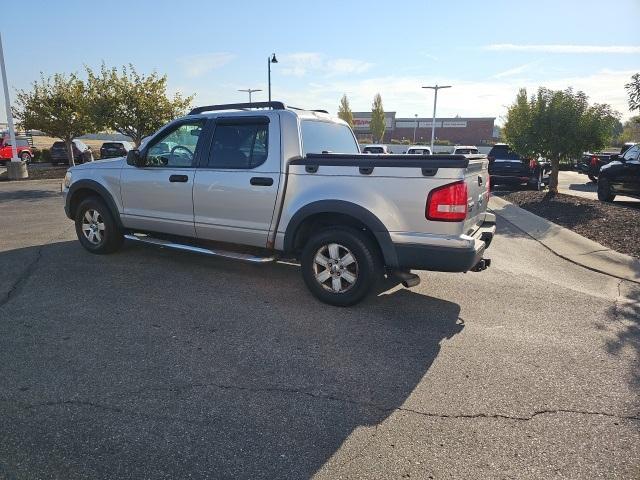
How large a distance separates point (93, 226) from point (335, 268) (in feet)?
12.8

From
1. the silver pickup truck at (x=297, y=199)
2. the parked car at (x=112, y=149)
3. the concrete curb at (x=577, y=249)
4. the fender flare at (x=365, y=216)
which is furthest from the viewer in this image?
the parked car at (x=112, y=149)

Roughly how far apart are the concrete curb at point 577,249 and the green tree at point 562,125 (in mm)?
3527

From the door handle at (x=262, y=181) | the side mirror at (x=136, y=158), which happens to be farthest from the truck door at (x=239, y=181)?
the side mirror at (x=136, y=158)

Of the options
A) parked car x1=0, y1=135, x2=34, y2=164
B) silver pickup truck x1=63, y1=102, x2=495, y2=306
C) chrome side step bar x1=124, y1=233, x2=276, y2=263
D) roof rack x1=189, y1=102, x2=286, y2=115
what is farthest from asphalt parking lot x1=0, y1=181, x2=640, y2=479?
parked car x1=0, y1=135, x2=34, y2=164

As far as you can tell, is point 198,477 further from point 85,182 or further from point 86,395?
point 85,182

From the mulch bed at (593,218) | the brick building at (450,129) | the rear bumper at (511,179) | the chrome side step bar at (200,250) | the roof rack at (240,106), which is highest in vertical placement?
the brick building at (450,129)

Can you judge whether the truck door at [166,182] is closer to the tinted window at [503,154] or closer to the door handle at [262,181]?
the door handle at [262,181]

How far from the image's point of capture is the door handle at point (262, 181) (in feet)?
15.7

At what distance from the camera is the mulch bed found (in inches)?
298

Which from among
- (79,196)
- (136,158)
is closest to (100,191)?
(79,196)

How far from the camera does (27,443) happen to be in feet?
8.20

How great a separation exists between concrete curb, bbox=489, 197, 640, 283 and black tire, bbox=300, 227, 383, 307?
3.84 m

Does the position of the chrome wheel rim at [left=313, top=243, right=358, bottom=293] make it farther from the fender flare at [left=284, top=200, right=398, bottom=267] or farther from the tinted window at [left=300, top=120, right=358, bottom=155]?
the tinted window at [left=300, top=120, right=358, bottom=155]

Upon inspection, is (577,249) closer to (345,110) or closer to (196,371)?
(196,371)
